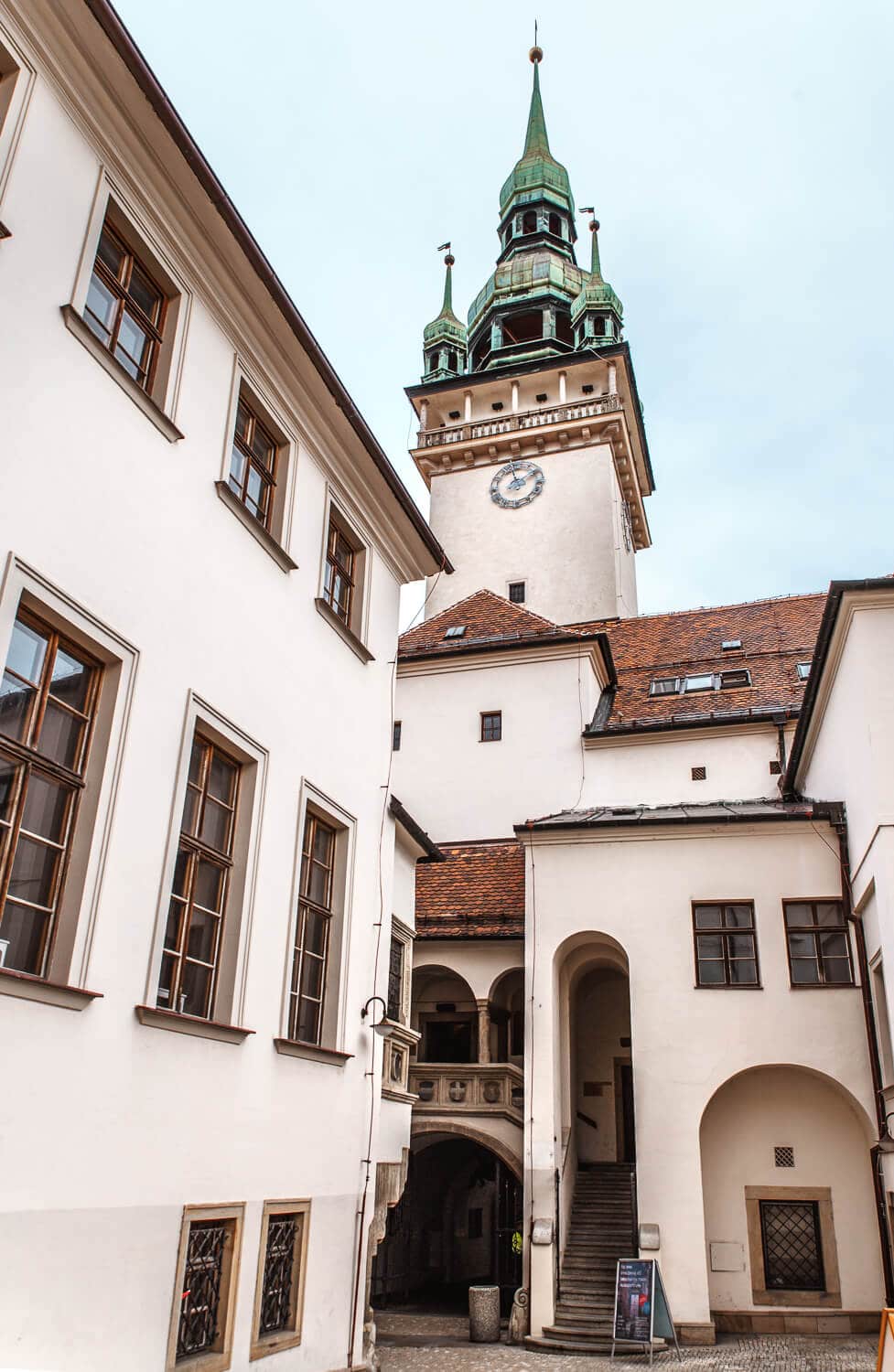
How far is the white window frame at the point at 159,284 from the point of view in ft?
24.5

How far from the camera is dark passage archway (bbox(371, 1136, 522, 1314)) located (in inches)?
803

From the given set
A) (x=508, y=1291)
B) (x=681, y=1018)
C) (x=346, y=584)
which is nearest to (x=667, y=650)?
(x=681, y=1018)

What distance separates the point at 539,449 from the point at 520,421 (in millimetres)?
1223

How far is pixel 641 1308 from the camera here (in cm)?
1383

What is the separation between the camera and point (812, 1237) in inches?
613

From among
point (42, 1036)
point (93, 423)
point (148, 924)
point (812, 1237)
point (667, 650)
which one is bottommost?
point (812, 1237)

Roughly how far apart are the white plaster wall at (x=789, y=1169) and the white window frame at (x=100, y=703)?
12.0m

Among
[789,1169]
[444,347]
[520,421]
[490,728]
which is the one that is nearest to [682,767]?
[490,728]

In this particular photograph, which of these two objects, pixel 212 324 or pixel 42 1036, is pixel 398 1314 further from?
pixel 212 324

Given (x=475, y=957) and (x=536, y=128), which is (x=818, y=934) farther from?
(x=536, y=128)

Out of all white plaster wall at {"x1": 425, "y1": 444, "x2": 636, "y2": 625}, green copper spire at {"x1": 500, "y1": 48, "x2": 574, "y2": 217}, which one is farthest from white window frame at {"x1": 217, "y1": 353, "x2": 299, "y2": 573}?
green copper spire at {"x1": 500, "y1": 48, "x2": 574, "y2": 217}

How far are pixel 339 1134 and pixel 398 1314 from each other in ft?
36.3

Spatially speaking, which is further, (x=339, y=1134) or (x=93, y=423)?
(x=339, y=1134)

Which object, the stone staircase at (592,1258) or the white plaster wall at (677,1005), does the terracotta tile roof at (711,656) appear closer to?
the white plaster wall at (677,1005)
